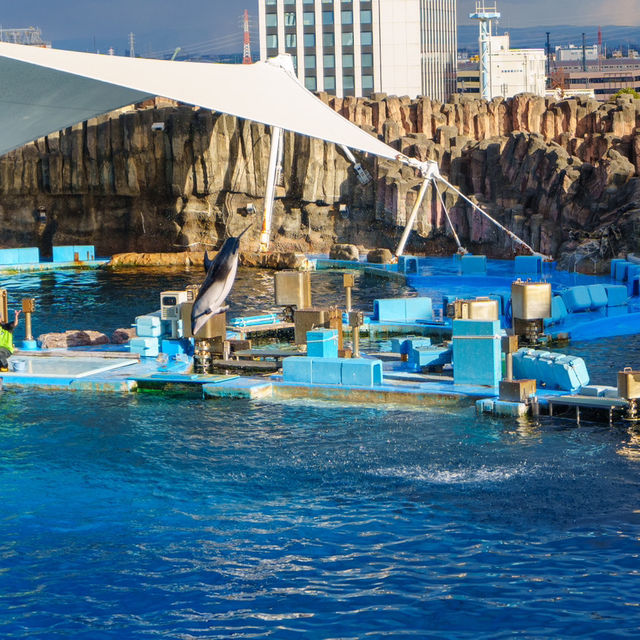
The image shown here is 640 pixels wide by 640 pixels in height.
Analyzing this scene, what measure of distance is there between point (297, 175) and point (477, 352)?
28055mm

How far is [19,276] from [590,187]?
771 inches

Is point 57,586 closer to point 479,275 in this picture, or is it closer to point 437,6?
point 479,275

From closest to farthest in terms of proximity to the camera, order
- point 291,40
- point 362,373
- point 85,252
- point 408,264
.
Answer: point 362,373 → point 408,264 → point 85,252 → point 291,40

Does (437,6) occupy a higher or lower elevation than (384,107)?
higher

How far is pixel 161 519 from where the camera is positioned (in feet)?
39.5

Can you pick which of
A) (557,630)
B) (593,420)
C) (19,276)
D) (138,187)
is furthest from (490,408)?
(138,187)

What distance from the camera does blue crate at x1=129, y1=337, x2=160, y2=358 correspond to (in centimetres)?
2020

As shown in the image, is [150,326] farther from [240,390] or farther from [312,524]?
[312,524]

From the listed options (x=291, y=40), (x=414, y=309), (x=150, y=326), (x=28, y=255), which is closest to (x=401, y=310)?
(x=414, y=309)

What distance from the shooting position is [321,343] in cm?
1861

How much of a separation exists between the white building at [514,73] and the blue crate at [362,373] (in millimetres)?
111588

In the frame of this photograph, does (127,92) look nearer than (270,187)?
Yes

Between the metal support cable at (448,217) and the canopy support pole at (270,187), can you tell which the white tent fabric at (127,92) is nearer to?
the metal support cable at (448,217)

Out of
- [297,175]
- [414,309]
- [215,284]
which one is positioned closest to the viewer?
[215,284]
